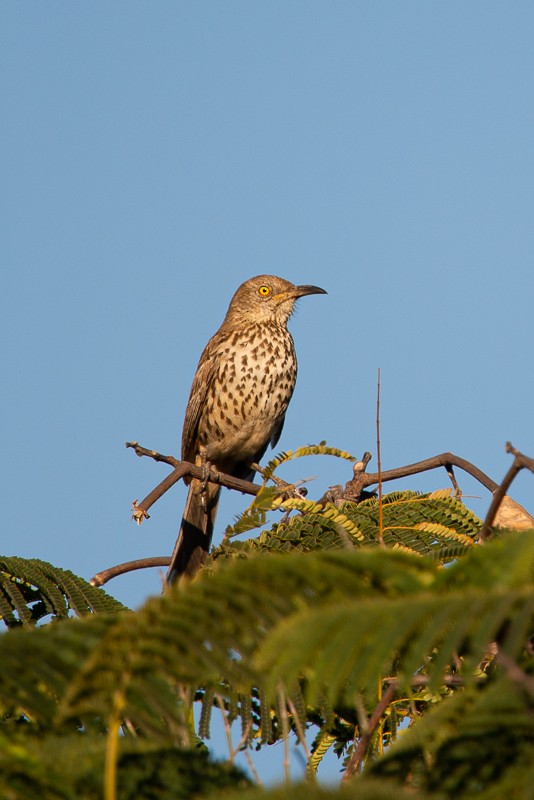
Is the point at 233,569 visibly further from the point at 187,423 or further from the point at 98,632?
the point at 187,423

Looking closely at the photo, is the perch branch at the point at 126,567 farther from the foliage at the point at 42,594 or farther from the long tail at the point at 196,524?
the long tail at the point at 196,524

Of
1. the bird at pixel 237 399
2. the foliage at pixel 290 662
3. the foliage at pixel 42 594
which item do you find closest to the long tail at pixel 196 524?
the bird at pixel 237 399

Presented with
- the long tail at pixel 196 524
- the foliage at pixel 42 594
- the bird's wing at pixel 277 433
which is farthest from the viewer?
the bird's wing at pixel 277 433

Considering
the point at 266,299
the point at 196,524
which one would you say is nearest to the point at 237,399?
the point at 196,524

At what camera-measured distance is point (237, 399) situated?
28.7 feet

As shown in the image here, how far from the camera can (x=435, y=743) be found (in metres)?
1.56

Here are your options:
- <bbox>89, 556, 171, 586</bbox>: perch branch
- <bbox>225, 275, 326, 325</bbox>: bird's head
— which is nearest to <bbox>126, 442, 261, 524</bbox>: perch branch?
<bbox>89, 556, 171, 586</bbox>: perch branch

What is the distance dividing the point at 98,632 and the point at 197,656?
199 mm

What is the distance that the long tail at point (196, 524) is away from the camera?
746 centimetres

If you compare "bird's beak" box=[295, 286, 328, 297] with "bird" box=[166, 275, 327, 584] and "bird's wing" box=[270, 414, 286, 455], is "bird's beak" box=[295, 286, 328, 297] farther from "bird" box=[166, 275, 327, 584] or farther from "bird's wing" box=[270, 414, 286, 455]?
"bird's wing" box=[270, 414, 286, 455]

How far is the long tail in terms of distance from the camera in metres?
7.46

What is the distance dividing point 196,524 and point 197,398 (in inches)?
48.0

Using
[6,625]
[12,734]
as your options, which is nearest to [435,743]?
[12,734]

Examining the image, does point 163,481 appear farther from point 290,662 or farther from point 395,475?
point 290,662
